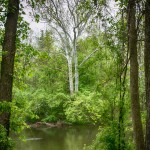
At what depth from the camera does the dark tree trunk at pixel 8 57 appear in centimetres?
750

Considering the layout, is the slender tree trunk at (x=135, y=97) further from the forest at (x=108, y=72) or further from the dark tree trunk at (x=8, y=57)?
the dark tree trunk at (x=8, y=57)

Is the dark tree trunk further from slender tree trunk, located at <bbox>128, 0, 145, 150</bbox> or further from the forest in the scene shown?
slender tree trunk, located at <bbox>128, 0, 145, 150</bbox>

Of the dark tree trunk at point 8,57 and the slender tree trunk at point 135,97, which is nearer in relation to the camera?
the dark tree trunk at point 8,57

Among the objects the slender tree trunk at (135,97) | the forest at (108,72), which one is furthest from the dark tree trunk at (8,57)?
the slender tree trunk at (135,97)

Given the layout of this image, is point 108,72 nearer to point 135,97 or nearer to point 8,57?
point 135,97

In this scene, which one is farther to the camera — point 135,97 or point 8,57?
point 135,97

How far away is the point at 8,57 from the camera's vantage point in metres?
7.75

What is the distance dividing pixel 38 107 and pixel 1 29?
69.3 feet

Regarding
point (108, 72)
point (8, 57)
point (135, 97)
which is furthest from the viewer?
point (108, 72)

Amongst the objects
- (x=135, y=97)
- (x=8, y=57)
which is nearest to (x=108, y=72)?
(x=135, y=97)

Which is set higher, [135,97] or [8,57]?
[8,57]

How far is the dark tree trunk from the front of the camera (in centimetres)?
750

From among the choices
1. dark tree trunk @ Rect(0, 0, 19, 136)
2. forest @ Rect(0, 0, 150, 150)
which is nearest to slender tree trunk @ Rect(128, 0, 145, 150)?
forest @ Rect(0, 0, 150, 150)

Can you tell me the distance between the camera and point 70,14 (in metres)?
25.3
